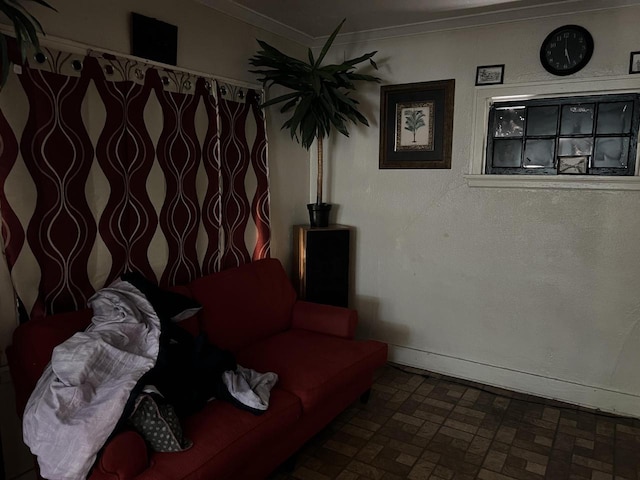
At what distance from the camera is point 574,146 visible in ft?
9.36

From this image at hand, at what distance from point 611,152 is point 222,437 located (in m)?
2.62

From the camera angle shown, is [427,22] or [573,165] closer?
[573,165]

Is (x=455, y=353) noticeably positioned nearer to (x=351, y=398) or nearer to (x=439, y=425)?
(x=439, y=425)

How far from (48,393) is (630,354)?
10.1 ft

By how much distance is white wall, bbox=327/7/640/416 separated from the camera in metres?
2.85

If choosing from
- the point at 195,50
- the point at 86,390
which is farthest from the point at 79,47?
the point at 86,390

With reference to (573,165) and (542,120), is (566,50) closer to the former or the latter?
(542,120)

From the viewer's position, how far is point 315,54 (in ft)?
12.1

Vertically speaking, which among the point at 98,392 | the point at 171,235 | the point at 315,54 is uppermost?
the point at 315,54

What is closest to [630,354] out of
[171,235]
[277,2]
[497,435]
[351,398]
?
[497,435]

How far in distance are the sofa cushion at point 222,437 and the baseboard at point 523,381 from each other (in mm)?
1593

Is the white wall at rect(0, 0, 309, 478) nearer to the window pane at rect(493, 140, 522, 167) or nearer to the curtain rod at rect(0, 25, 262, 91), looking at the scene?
the curtain rod at rect(0, 25, 262, 91)

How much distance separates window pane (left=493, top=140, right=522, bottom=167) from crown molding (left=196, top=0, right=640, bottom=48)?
750 mm

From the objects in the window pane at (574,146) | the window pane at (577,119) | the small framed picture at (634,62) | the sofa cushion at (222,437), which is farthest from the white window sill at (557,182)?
the sofa cushion at (222,437)
